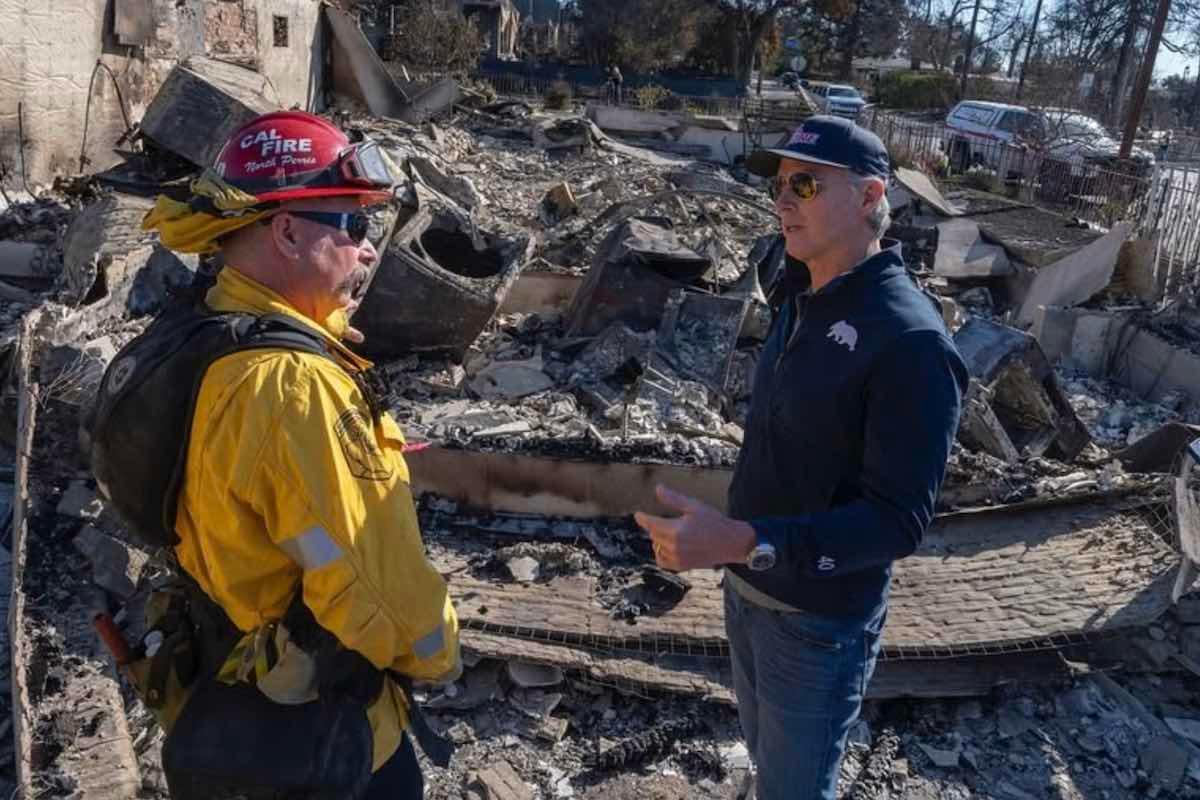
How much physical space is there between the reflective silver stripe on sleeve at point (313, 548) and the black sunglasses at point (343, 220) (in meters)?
0.55

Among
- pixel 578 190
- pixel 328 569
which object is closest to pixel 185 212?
pixel 328 569

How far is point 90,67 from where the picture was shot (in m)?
9.97

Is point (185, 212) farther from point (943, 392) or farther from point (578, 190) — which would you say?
point (578, 190)

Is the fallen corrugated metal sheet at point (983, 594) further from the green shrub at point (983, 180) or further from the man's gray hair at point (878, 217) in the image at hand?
the green shrub at point (983, 180)

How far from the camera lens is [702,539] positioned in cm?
188

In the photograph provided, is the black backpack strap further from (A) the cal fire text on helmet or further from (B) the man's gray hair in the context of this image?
(B) the man's gray hair

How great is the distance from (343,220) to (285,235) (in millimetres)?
104

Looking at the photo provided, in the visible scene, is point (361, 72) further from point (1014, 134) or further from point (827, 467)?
point (827, 467)

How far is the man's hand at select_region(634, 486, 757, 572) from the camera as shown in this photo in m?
1.88

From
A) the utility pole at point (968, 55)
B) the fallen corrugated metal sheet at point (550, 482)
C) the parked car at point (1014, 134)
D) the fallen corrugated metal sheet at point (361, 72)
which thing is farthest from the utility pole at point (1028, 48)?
the fallen corrugated metal sheet at point (550, 482)

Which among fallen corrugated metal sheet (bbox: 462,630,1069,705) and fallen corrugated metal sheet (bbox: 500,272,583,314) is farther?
fallen corrugated metal sheet (bbox: 500,272,583,314)

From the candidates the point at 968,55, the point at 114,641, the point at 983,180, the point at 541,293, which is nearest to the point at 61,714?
the point at 114,641

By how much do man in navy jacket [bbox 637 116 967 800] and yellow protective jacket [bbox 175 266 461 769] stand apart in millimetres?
543

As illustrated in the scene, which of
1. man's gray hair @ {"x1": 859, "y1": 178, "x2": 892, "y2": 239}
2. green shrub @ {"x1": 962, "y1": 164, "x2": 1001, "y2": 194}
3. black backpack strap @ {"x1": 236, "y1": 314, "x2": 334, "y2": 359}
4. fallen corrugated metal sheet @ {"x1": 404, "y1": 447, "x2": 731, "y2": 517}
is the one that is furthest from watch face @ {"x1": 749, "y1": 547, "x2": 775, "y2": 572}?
green shrub @ {"x1": 962, "y1": 164, "x2": 1001, "y2": 194}
